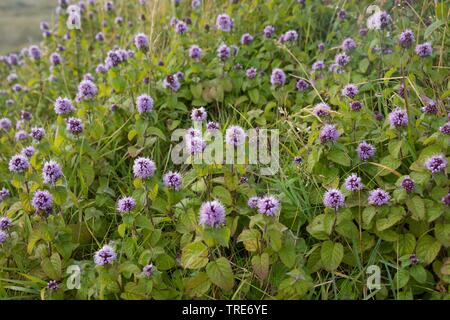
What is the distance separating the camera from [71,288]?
249 cm

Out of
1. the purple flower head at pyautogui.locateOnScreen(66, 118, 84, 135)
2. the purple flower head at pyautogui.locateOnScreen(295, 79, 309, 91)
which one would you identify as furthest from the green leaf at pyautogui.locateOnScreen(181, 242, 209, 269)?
the purple flower head at pyautogui.locateOnScreen(295, 79, 309, 91)

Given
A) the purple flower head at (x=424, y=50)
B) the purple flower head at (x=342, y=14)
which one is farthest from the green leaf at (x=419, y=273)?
the purple flower head at (x=342, y=14)

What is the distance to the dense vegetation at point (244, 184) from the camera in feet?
7.86

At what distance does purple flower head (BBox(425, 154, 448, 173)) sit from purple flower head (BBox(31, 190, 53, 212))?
6.11 feet

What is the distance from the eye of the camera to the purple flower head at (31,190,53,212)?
262 cm

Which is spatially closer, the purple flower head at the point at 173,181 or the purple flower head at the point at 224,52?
the purple flower head at the point at 173,181

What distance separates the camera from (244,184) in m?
2.71

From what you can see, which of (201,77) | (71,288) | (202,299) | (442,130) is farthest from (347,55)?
(71,288)

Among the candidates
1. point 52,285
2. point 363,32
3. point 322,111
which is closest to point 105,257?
point 52,285

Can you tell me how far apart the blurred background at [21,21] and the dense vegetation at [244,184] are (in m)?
3.34

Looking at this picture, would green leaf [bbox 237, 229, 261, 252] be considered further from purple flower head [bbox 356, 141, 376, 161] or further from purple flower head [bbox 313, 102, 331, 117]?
purple flower head [bbox 313, 102, 331, 117]

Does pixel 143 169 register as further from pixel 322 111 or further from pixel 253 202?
pixel 322 111

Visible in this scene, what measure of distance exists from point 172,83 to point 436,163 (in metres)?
1.86

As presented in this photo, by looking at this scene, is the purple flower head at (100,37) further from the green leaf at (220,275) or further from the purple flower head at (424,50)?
the green leaf at (220,275)
